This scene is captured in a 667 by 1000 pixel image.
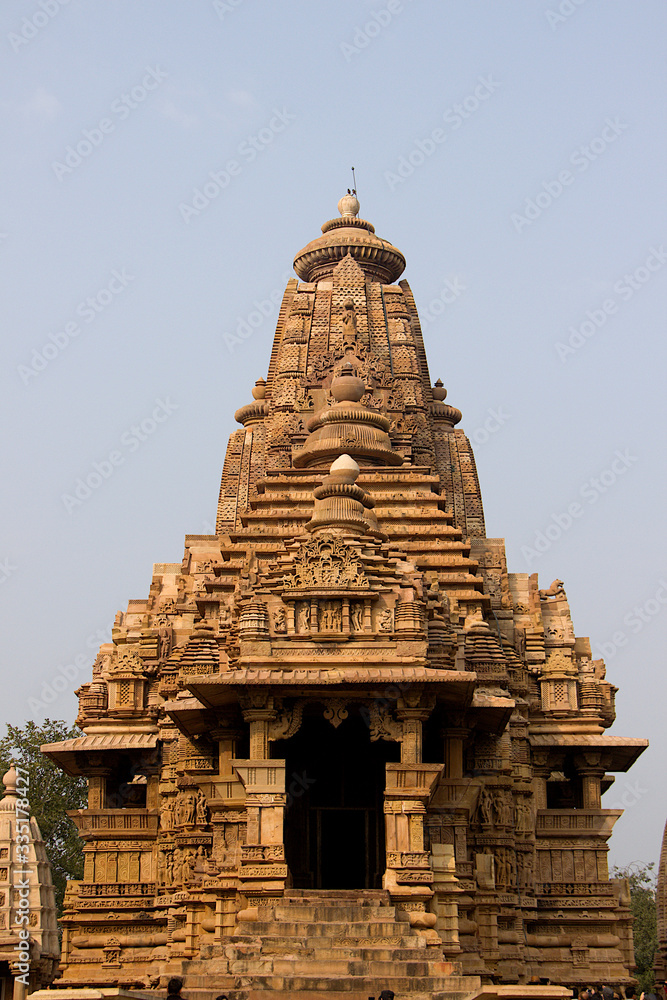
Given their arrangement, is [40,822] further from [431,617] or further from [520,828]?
[431,617]

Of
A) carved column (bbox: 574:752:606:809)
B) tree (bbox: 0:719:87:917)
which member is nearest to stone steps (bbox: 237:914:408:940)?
carved column (bbox: 574:752:606:809)

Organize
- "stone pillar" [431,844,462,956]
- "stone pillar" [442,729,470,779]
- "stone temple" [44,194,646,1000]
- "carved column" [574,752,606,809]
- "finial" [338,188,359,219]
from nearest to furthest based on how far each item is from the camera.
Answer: "stone temple" [44,194,646,1000] → "stone pillar" [431,844,462,956] → "stone pillar" [442,729,470,779] → "carved column" [574,752,606,809] → "finial" [338,188,359,219]

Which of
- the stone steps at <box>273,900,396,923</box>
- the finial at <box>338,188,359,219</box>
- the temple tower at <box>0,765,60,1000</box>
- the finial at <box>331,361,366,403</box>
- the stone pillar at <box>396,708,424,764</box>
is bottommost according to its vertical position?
the stone steps at <box>273,900,396,923</box>

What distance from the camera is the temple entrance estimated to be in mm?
24609

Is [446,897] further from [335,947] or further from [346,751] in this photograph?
[346,751]

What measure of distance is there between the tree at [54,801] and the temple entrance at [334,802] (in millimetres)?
19835

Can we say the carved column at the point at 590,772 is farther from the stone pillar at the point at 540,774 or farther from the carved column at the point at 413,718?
the carved column at the point at 413,718

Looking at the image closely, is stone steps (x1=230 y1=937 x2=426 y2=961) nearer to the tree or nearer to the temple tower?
the temple tower

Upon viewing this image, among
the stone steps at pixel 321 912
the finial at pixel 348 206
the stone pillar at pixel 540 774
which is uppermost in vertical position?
the finial at pixel 348 206

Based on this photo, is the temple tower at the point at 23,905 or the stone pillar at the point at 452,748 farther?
the temple tower at the point at 23,905

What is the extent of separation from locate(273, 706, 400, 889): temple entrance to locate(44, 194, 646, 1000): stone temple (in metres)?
0.05

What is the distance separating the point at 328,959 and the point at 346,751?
654 cm

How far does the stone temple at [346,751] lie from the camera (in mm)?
20547

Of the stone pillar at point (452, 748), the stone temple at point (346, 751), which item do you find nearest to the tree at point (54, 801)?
the stone temple at point (346, 751)
